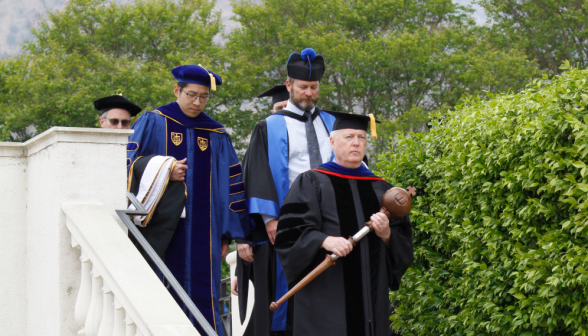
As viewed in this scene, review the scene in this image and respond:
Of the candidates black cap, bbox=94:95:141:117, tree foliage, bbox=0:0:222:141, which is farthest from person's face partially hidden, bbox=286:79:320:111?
tree foliage, bbox=0:0:222:141

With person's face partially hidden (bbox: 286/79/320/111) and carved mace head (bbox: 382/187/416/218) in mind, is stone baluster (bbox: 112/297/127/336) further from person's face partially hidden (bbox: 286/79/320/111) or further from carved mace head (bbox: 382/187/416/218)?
person's face partially hidden (bbox: 286/79/320/111)

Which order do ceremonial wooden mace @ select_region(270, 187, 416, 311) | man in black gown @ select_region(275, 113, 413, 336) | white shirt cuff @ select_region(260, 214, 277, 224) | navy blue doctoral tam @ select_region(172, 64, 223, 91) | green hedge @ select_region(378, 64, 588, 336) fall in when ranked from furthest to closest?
navy blue doctoral tam @ select_region(172, 64, 223, 91) < white shirt cuff @ select_region(260, 214, 277, 224) < man in black gown @ select_region(275, 113, 413, 336) < ceremonial wooden mace @ select_region(270, 187, 416, 311) < green hedge @ select_region(378, 64, 588, 336)

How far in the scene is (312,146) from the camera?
485 centimetres

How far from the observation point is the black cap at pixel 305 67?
15.9 ft

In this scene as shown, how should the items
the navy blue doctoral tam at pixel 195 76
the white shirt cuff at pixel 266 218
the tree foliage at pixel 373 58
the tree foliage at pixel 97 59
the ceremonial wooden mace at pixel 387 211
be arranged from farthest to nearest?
the tree foliage at pixel 373 58 → the tree foliage at pixel 97 59 → the navy blue doctoral tam at pixel 195 76 → the white shirt cuff at pixel 266 218 → the ceremonial wooden mace at pixel 387 211

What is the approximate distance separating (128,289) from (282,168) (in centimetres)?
193

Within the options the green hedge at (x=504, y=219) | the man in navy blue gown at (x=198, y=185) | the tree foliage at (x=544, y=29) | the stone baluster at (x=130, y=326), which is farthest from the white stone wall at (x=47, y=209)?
the tree foliage at (x=544, y=29)

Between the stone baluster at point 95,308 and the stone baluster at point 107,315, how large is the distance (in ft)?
0.29

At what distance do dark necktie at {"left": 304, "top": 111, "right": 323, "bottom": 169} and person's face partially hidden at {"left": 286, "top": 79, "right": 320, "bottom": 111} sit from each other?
0.09 metres

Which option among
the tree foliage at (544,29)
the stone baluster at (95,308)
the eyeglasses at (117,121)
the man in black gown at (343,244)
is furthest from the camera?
the tree foliage at (544,29)

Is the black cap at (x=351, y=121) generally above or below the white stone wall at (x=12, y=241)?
above

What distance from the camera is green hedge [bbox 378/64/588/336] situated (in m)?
3.66

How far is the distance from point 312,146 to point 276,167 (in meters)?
0.33

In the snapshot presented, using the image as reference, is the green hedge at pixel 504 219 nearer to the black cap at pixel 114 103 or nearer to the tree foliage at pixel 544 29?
the black cap at pixel 114 103
